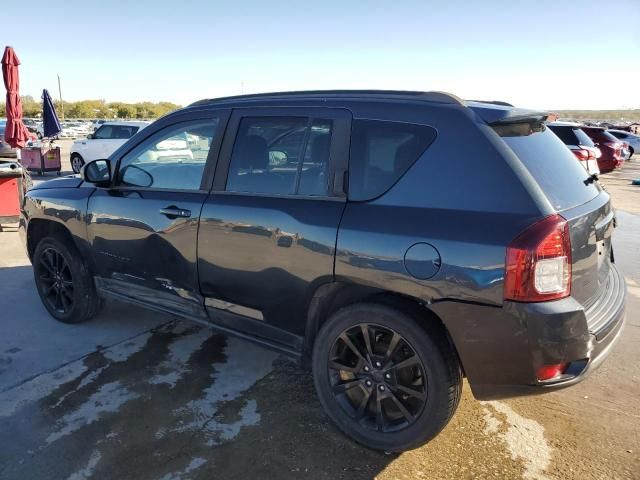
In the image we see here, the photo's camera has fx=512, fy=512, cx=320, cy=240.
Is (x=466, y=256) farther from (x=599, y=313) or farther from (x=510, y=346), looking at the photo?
(x=599, y=313)

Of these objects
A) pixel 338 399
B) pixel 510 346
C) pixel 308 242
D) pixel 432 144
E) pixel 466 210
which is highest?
pixel 432 144

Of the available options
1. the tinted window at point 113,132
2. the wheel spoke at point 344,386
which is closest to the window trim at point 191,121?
the wheel spoke at point 344,386

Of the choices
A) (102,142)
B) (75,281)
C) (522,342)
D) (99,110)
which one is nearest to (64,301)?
(75,281)

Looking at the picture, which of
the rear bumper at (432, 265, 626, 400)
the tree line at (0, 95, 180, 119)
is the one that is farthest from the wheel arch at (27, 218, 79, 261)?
the tree line at (0, 95, 180, 119)

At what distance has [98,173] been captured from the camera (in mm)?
3988

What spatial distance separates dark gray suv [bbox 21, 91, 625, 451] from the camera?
7.64 ft

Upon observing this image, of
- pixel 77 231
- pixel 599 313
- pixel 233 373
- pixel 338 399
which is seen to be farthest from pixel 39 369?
pixel 599 313

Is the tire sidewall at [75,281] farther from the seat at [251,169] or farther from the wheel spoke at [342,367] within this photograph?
the wheel spoke at [342,367]

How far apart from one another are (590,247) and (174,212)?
2.48 metres

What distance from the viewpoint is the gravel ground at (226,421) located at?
8.69 feet

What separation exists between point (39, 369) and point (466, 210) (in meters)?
3.12

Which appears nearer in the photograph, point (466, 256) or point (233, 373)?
point (466, 256)

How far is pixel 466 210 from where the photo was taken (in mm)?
2404

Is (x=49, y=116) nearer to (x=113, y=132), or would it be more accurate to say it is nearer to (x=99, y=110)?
(x=113, y=132)
